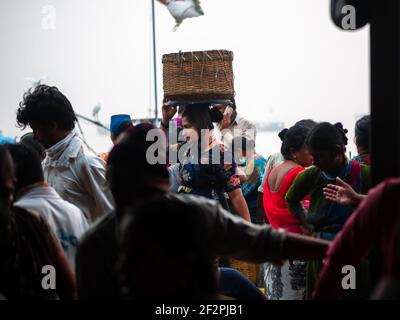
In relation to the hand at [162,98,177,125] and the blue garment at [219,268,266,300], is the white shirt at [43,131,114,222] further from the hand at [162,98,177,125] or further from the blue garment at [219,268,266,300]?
the hand at [162,98,177,125]

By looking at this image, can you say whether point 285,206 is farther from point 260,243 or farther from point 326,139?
point 260,243

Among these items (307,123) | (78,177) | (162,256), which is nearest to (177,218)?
(162,256)

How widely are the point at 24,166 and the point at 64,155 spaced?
30.9 inches

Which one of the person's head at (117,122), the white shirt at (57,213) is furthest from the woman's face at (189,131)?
the white shirt at (57,213)

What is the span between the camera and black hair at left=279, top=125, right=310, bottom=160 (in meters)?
5.15

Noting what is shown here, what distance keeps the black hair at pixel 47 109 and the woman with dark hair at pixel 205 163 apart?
3.83ft

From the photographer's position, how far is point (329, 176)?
4.27 metres

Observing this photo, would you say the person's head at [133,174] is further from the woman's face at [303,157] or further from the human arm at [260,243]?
the woman's face at [303,157]

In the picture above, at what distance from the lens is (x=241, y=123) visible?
6812mm

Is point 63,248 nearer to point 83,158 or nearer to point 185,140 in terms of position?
point 83,158

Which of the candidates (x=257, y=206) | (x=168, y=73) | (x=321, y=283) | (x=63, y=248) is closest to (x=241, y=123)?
(x=257, y=206)
